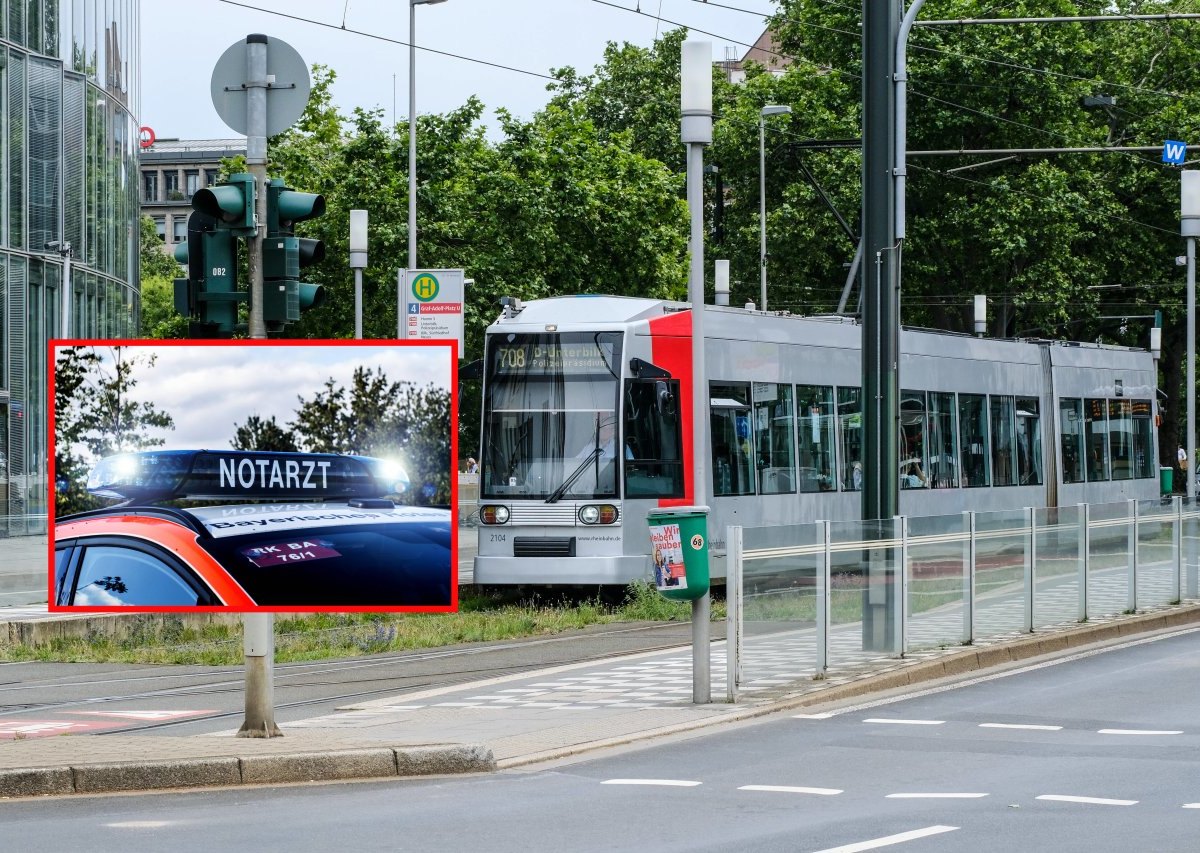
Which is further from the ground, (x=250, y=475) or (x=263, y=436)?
(x=263, y=436)

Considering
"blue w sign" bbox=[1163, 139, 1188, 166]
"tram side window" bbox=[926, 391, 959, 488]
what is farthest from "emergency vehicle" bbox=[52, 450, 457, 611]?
"blue w sign" bbox=[1163, 139, 1188, 166]

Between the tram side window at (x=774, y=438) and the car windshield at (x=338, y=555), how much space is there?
12351 mm

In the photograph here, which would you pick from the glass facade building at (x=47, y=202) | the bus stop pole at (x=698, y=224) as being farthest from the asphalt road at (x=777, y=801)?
the glass facade building at (x=47, y=202)

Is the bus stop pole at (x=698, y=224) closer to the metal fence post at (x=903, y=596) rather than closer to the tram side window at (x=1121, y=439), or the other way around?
the metal fence post at (x=903, y=596)

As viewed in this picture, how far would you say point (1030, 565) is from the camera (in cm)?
1781

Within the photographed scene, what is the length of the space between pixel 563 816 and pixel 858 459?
54.2ft

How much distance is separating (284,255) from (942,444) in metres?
16.8

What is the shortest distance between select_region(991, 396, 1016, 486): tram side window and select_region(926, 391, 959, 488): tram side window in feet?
4.39

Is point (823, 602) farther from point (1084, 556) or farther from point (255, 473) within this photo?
point (1084, 556)

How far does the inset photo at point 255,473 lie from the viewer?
33.6ft

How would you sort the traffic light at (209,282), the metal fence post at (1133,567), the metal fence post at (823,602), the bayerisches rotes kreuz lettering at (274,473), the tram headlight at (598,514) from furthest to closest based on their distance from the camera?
the tram headlight at (598,514) < the metal fence post at (1133,567) < the metal fence post at (823,602) < the traffic light at (209,282) < the bayerisches rotes kreuz lettering at (274,473)

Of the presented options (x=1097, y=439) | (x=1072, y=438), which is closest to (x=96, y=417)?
(x=1072, y=438)

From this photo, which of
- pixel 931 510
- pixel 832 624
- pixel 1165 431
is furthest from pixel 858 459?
pixel 1165 431

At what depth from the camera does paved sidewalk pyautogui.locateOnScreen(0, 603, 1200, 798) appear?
993 centimetres
